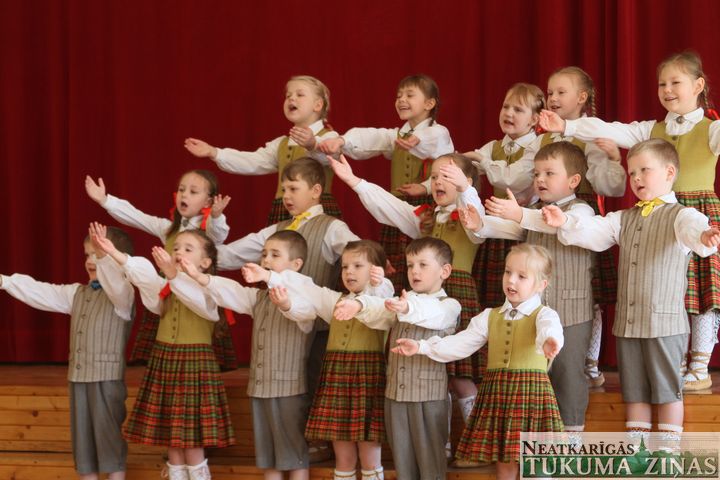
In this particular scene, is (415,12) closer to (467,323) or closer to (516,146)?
(516,146)

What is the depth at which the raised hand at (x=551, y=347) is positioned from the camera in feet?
11.2

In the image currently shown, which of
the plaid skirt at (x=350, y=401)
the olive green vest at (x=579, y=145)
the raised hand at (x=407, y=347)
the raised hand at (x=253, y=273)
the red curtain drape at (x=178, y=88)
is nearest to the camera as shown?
the raised hand at (x=407, y=347)

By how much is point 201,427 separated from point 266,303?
53cm

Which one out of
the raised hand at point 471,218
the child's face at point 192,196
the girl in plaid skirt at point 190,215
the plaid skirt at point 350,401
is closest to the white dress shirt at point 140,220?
the girl in plaid skirt at point 190,215

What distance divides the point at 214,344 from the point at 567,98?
1.72 meters

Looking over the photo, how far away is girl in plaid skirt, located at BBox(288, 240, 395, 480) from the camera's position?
3891 mm

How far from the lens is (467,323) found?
13.3 ft

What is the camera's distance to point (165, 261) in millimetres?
3998

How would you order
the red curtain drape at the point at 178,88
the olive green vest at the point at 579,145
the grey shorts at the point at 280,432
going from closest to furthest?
the grey shorts at the point at 280,432 → the olive green vest at the point at 579,145 → the red curtain drape at the point at 178,88

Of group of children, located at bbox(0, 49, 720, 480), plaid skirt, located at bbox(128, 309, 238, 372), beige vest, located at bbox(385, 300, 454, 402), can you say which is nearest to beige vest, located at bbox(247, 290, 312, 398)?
group of children, located at bbox(0, 49, 720, 480)

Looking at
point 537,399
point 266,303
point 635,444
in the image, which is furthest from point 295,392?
point 635,444

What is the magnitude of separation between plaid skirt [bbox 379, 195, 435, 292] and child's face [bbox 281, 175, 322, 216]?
0.41 metres

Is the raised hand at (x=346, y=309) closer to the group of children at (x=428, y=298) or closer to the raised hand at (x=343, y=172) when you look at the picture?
the group of children at (x=428, y=298)

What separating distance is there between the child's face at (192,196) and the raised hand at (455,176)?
45.3 inches
